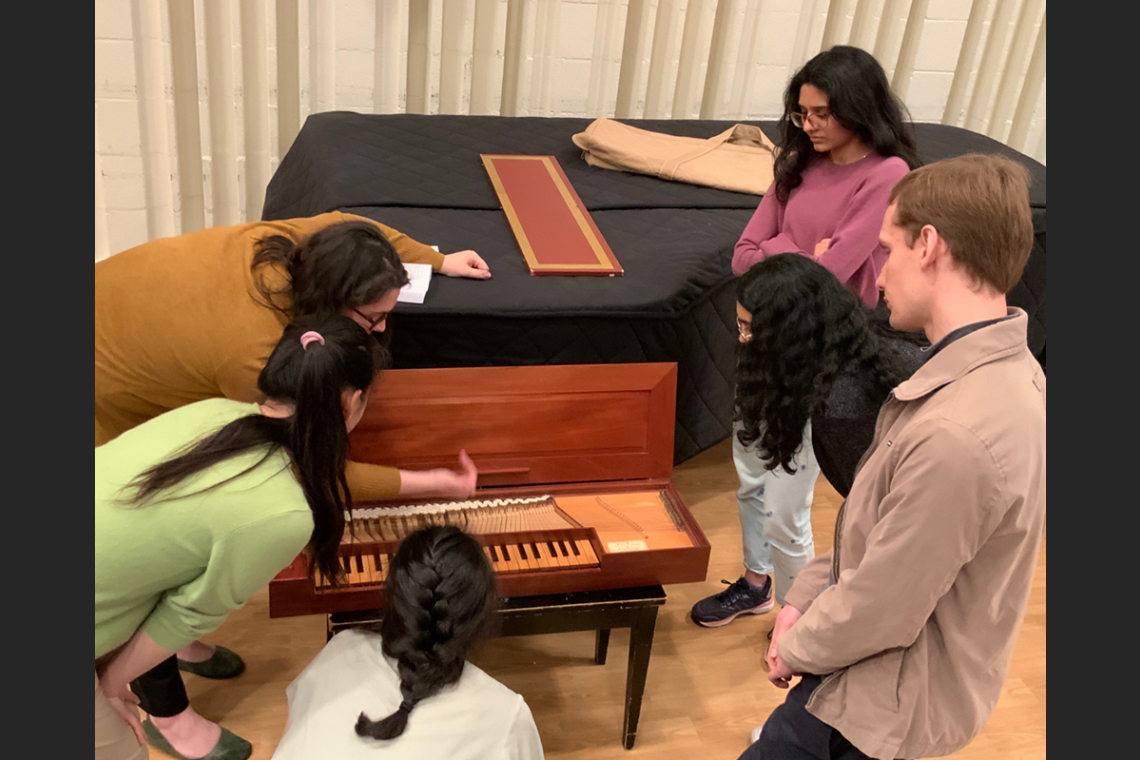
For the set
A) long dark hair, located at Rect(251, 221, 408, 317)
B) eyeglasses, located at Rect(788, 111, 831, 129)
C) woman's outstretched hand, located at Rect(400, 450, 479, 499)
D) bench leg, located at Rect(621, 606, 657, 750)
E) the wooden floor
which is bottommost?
the wooden floor

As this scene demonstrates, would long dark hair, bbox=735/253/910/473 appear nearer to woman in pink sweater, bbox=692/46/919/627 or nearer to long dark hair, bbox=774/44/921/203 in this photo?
woman in pink sweater, bbox=692/46/919/627

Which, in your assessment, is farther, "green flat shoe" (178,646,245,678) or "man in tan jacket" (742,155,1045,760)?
"green flat shoe" (178,646,245,678)

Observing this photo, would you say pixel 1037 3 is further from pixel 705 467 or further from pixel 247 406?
pixel 247 406

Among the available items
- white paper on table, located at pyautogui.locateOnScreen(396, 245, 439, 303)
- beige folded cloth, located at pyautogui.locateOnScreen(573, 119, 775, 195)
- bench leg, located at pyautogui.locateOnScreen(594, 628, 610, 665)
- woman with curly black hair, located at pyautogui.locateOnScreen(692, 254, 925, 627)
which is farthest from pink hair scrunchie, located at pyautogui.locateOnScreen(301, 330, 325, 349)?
beige folded cloth, located at pyautogui.locateOnScreen(573, 119, 775, 195)

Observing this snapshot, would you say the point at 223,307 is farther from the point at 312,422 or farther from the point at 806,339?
the point at 806,339

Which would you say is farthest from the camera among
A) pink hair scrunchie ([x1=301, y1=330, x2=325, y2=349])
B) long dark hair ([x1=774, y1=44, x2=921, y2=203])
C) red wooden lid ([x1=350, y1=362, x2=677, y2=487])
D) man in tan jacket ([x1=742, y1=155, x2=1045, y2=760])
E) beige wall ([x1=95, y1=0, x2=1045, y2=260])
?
beige wall ([x1=95, y1=0, x2=1045, y2=260])

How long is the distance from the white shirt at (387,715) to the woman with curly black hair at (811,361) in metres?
0.83

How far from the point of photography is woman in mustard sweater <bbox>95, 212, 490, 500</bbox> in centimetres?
193

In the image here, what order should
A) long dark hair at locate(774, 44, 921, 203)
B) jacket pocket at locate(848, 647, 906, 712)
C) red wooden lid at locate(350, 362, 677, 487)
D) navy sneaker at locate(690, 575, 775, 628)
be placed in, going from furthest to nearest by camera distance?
navy sneaker at locate(690, 575, 775, 628)
long dark hair at locate(774, 44, 921, 203)
red wooden lid at locate(350, 362, 677, 487)
jacket pocket at locate(848, 647, 906, 712)

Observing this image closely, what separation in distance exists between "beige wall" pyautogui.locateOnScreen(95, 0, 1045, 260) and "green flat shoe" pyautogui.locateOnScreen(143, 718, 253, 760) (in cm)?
240

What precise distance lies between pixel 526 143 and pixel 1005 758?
260cm

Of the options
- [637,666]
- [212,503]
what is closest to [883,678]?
[637,666]

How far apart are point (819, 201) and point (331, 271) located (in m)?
1.25

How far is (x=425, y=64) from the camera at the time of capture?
13.3 feet
